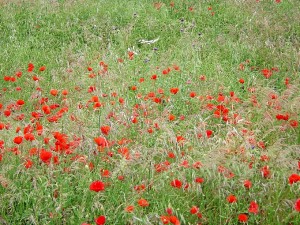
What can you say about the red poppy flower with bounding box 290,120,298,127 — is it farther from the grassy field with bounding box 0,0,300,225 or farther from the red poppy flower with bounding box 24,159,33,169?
the red poppy flower with bounding box 24,159,33,169

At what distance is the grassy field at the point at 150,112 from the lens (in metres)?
2.90

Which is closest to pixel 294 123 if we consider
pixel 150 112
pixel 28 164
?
pixel 150 112

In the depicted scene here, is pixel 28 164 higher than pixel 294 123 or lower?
higher

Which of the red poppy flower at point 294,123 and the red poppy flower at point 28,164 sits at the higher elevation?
the red poppy flower at point 28,164

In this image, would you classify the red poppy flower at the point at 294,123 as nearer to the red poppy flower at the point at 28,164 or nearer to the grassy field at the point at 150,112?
the grassy field at the point at 150,112

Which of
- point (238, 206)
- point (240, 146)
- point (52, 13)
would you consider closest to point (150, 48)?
point (52, 13)

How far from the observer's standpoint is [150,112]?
4434 mm

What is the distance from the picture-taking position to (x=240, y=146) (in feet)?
11.2

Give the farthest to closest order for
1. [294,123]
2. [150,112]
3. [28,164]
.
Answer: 1. [150,112]
2. [294,123]
3. [28,164]

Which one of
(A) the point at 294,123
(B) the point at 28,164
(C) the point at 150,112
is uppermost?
(B) the point at 28,164

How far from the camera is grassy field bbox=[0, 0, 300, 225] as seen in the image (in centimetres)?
290

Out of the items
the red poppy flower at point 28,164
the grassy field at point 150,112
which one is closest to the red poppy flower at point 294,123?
the grassy field at point 150,112

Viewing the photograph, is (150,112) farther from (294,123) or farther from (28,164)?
(28,164)

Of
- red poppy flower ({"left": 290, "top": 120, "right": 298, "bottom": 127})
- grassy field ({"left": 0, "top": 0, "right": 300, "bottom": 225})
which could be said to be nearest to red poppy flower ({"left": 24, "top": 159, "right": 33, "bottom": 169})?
grassy field ({"left": 0, "top": 0, "right": 300, "bottom": 225})
